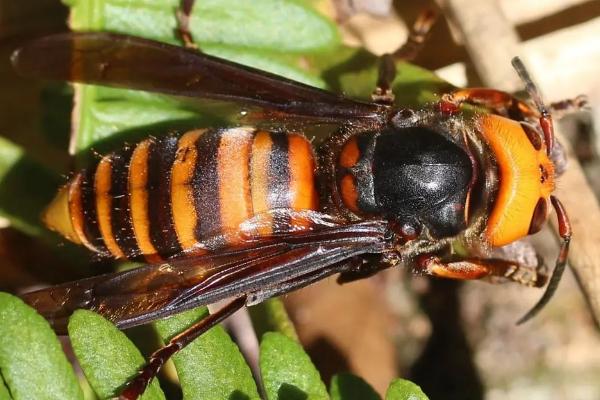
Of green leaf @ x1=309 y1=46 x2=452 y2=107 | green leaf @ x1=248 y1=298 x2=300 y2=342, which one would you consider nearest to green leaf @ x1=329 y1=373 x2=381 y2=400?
green leaf @ x1=248 y1=298 x2=300 y2=342

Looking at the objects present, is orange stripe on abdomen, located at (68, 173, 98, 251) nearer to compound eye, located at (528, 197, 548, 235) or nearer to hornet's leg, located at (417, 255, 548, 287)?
hornet's leg, located at (417, 255, 548, 287)

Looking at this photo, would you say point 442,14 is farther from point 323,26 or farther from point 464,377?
point 464,377

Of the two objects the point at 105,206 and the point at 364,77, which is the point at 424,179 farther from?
the point at 105,206

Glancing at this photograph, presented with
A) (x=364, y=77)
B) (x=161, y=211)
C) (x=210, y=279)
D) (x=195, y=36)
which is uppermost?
(x=195, y=36)

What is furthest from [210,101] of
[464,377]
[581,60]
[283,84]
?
[464,377]

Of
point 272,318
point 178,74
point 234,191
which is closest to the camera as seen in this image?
point 234,191

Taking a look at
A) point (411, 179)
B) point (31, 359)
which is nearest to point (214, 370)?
point (31, 359)

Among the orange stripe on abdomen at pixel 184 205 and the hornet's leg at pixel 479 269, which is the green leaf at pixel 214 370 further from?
the hornet's leg at pixel 479 269
